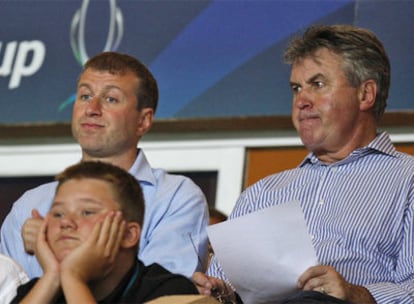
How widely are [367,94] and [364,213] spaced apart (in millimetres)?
400

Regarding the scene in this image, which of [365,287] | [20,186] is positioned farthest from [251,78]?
[365,287]

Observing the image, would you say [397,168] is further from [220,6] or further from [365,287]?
[220,6]

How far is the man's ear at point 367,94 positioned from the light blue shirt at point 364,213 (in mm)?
94

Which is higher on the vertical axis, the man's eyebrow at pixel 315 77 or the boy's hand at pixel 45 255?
the man's eyebrow at pixel 315 77

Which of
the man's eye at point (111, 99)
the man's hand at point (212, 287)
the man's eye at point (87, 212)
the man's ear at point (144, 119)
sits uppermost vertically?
the man's eye at point (111, 99)

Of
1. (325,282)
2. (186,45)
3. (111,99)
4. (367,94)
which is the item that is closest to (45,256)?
(325,282)

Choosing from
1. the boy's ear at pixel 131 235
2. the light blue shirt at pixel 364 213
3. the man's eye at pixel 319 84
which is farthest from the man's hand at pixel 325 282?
the man's eye at pixel 319 84

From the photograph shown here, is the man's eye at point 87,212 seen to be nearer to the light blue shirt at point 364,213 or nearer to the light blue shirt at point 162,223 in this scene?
the light blue shirt at point 162,223

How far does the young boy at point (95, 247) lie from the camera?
2.70m

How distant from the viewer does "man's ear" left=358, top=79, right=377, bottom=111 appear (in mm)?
3557

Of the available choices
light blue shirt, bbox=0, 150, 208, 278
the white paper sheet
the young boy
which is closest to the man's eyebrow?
light blue shirt, bbox=0, 150, 208, 278

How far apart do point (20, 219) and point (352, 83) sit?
94 centimetres

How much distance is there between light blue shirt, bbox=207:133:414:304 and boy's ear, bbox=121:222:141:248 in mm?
611

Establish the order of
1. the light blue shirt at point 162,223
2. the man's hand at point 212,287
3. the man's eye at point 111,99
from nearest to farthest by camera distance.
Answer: the man's hand at point 212,287
the light blue shirt at point 162,223
the man's eye at point 111,99
